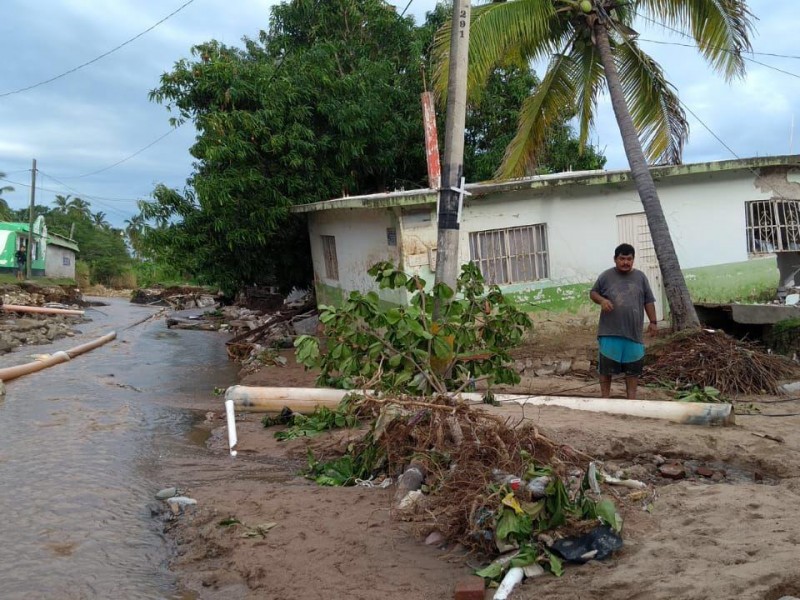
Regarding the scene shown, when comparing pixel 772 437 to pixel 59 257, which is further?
pixel 59 257

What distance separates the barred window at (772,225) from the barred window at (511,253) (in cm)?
409

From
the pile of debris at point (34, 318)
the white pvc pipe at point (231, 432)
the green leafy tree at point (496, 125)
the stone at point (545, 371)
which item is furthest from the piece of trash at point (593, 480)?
the pile of debris at point (34, 318)

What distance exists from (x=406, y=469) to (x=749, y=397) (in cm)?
537

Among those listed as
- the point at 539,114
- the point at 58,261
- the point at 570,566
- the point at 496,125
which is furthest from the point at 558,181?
the point at 58,261

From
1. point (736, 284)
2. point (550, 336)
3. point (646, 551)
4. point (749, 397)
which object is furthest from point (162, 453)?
point (736, 284)

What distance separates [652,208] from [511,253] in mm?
2640

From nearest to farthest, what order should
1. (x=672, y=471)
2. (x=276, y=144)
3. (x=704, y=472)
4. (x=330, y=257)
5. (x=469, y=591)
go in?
(x=469, y=591) → (x=672, y=471) → (x=704, y=472) → (x=276, y=144) → (x=330, y=257)

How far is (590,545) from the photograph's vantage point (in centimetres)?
403

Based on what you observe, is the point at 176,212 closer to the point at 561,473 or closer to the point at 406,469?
the point at 406,469

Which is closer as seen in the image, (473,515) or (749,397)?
(473,515)

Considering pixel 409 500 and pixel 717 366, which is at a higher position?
pixel 717 366

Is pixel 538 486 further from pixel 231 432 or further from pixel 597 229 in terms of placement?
pixel 597 229

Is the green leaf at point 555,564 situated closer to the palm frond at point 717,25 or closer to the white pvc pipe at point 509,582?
the white pvc pipe at point 509,582

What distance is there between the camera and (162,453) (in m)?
7.72
